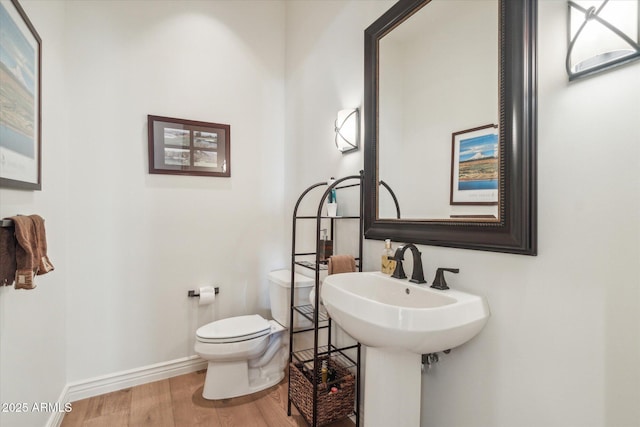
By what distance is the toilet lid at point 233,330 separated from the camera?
6.33 feet

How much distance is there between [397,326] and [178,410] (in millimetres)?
1673

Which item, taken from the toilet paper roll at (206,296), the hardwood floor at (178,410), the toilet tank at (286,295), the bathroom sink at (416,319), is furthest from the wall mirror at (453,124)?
the toilet paper roll at (206,296)

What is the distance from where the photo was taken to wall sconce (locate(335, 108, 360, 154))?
5.84 ft

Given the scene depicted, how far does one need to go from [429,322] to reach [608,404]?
19.2 inches

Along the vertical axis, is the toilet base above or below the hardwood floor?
above

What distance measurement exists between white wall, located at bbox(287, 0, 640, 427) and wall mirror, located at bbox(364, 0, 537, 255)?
6 cm

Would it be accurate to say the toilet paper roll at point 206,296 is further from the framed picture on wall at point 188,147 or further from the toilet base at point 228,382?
the framed picture on wall at point 188,147

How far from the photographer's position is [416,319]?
948mm

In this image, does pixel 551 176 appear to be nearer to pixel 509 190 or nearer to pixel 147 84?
pixel 509 190

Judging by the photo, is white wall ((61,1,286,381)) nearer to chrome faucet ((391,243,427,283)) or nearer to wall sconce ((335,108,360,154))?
wall sconce ((335,108,360,154))

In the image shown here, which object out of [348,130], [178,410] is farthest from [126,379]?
[348,130]

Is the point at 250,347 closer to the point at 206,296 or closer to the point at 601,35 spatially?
the point at 206,296

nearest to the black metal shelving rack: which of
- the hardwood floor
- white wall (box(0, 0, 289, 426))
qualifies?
the hardwood floor

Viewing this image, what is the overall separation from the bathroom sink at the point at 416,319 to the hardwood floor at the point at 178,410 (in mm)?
1015
